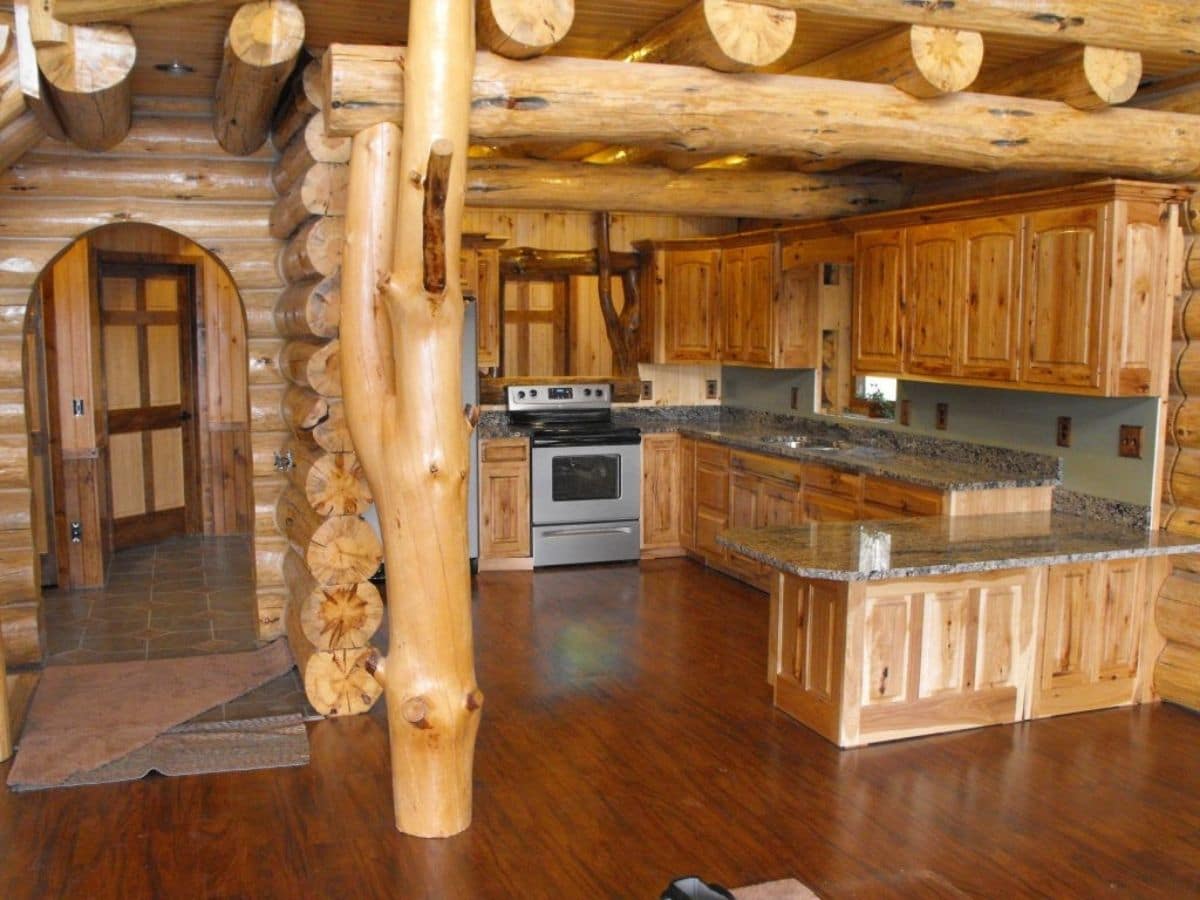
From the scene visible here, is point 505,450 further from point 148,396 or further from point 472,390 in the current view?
point 148,396

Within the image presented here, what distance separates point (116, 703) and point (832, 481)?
3.66m

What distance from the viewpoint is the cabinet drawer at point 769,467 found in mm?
A: 6270

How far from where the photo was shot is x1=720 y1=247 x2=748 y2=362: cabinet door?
7242 millimetres

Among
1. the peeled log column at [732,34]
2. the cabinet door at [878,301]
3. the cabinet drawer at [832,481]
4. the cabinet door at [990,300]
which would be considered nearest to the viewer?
the peeled log column at [732,34]

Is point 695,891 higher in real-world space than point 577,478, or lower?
lower

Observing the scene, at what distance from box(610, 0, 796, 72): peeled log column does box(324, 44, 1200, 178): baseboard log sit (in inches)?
3.3

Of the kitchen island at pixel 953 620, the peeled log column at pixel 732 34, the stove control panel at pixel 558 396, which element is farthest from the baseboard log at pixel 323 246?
the stove control panel at pixel 558 396

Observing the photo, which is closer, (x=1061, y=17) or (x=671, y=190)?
(x=1061, y=17)

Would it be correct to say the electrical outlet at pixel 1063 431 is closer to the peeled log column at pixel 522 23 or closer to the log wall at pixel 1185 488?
the log wall at pixel 1185 488

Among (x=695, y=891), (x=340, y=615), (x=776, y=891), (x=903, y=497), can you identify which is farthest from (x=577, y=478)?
(x=695, y=891)

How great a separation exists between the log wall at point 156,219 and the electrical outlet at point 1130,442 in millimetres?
3939

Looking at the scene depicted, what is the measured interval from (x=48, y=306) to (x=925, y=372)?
5.15 meters

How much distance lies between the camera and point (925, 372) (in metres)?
5.43

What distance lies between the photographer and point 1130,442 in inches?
188
